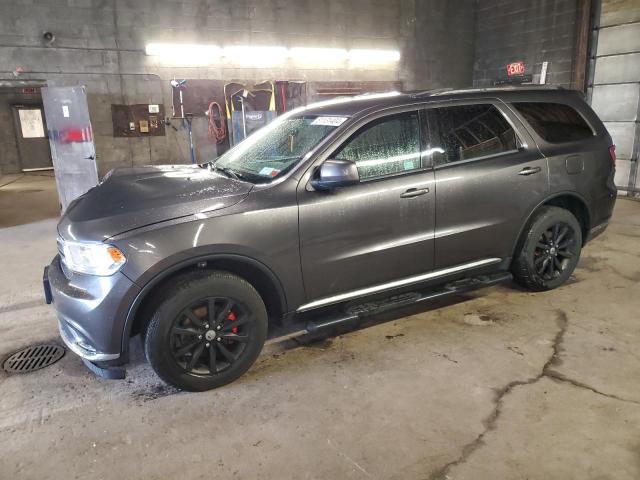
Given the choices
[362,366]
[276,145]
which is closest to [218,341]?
[362,366]

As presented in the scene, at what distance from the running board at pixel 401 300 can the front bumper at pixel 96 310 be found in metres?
1.16

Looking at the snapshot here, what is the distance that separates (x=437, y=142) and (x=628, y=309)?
2164 mm

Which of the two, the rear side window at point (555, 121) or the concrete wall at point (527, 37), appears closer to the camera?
the rear side window at point (555, 121)

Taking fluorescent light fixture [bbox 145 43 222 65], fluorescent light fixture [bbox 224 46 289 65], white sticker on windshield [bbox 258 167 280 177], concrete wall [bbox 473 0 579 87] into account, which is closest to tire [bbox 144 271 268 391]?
white sticker on windshield [bbox 258 167 280 177]

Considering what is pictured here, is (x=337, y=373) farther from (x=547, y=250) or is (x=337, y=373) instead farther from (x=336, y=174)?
(x=547, y=250)

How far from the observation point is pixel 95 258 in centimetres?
266

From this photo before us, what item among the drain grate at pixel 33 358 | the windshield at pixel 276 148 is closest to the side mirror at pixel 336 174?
the windshield at pixel 276 148

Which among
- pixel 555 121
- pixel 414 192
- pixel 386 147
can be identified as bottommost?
pixel 414 192

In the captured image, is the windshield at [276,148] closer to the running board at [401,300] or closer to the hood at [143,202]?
the hood at [143,202]

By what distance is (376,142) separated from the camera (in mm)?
3334

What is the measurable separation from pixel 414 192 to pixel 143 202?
177 cm

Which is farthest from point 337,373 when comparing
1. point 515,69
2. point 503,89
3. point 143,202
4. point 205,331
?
point 515,69

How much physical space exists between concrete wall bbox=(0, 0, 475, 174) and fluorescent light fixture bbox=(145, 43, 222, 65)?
4.4 inches

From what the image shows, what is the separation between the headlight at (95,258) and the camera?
2.61 meters
